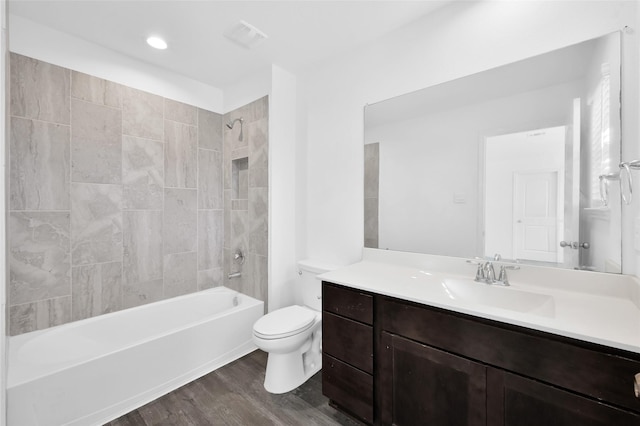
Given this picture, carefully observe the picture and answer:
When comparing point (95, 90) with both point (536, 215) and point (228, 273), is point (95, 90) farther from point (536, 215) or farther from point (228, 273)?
point (536, 215)

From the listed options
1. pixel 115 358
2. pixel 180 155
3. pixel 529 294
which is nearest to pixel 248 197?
pixel 180 155

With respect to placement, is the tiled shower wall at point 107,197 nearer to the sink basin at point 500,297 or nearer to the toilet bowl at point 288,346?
the toilet bowl at point 288,346

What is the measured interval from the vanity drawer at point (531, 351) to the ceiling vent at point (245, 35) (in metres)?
2.02

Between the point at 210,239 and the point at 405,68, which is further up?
the point at 405,68

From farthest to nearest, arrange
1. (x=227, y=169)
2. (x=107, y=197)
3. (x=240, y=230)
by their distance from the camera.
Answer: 1. (x=227, y=169)
2. (x=240, y=230)
3. (x=107, y=197)

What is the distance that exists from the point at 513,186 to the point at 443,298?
763mm

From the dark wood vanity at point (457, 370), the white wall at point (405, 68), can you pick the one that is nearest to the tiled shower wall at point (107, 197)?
the white wall at point (405, 68)

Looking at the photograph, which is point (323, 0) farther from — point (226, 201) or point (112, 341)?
point (112, 341)

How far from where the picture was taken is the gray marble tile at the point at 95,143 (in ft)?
6.86

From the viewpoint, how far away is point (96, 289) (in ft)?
7.20

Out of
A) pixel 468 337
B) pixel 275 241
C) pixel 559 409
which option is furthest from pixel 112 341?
pixel 559 409

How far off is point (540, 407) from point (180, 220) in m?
2.82

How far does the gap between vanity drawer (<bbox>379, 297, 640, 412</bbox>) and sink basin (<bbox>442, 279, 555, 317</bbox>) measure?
0.50 ft

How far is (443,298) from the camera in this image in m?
1.25
